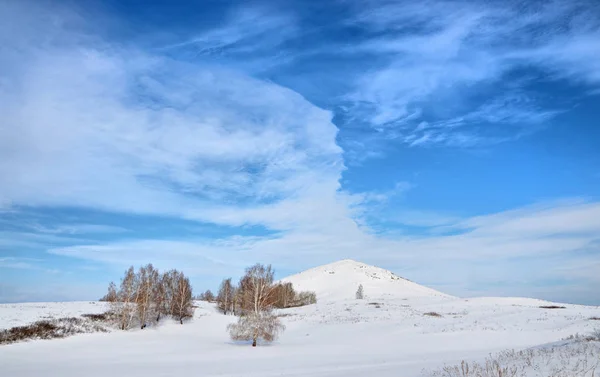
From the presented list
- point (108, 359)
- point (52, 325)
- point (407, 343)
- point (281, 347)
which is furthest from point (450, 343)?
point (52, 325)

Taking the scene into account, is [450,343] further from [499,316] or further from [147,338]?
[147,338]

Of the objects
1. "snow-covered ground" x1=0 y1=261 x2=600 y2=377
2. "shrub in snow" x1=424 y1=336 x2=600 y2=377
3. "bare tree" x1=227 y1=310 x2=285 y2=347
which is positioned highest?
"shrub in snow" x1=424 y1=336 x2=600 y2=377

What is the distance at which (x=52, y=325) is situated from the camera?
4759cm

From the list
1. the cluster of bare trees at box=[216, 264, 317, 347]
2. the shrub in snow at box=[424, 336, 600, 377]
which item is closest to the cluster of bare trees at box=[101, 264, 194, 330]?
the cluster of bare trees at box=[216, 264, 317, 347]

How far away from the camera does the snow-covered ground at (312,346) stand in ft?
85.9

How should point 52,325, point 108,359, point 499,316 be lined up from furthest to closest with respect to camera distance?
point 499,316, point 52,325, point 108,359

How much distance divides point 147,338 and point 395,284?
123216 millimetres

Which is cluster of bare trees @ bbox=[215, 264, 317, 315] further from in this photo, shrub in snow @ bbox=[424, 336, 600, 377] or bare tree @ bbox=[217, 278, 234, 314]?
shrub in snow @ bbox=[424, 336, 600, 377]

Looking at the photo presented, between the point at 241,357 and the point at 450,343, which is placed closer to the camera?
the point at 241,357

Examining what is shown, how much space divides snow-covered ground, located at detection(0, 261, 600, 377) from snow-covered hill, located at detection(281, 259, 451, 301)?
2828 inches

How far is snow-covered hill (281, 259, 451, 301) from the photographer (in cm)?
14091

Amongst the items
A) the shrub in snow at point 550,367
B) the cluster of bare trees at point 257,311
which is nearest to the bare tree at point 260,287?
the cluster of bare trees at point 257,311

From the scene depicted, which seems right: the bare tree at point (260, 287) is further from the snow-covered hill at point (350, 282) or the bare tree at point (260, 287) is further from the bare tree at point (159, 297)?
the snow-covered hill at point (350, 282)

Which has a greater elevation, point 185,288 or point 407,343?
point 185,288
